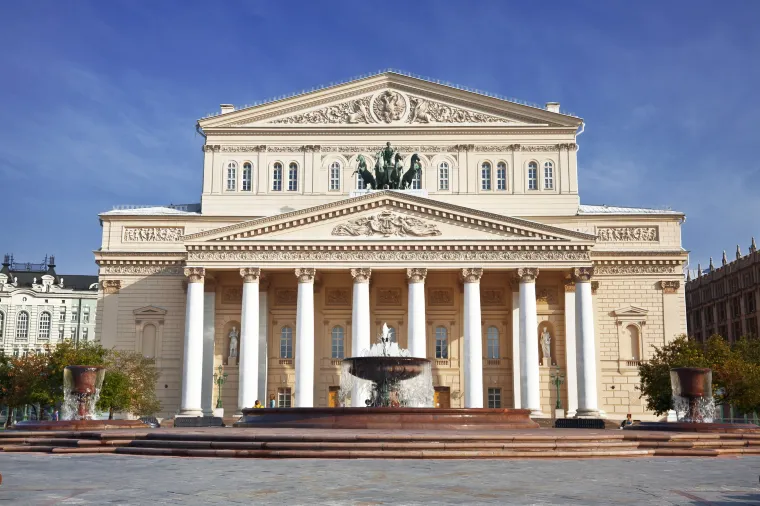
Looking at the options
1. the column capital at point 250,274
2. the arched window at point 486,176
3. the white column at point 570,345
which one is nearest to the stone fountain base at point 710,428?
the white column at point 570,345

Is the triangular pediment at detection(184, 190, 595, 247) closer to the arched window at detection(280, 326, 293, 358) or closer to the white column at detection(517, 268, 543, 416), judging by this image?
the white column at detection(517, 268, 543, 416)

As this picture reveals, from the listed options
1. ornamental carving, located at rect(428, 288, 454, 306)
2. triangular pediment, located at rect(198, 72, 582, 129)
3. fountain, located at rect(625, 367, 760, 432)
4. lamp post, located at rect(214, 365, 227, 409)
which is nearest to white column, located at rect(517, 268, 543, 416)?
ornamental carving, located at rect(428, 288, 454, 306)

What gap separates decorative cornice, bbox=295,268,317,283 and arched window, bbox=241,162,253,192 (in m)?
10.8

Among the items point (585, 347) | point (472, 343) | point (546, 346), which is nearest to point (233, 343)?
point (472, 343)

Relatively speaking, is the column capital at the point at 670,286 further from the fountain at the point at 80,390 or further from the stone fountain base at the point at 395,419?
the fountain at the point at 80,390

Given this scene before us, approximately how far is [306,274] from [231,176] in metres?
12.1

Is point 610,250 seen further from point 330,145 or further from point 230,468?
point 230,468

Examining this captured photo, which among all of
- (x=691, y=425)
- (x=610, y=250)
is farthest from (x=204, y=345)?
(x=691, y=425)

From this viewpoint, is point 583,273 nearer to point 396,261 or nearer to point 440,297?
point 440,297

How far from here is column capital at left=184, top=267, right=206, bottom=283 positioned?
1897 inches

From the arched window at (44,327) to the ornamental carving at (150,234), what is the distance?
3997 centimetres

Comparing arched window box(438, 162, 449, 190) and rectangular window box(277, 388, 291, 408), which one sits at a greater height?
arched window box(438, 162, 449, 190)

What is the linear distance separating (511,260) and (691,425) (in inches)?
922

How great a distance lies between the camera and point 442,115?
188ft
